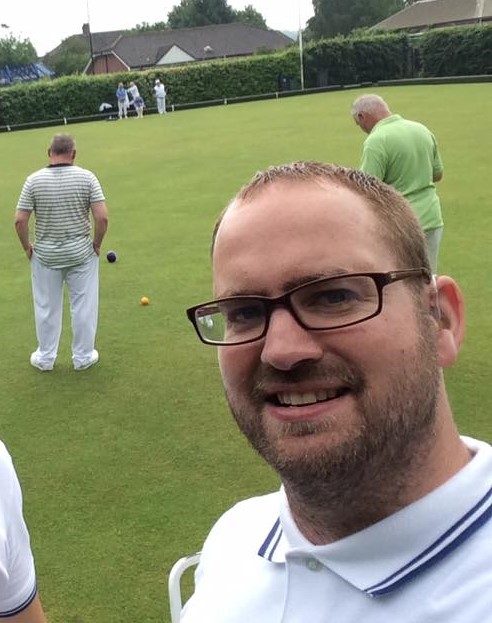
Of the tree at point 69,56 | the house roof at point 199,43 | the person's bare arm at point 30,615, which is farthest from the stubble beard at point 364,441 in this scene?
the house roof at point 199,43

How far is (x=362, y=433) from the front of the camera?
1.38 meters

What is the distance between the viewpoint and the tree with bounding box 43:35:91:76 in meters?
90.1

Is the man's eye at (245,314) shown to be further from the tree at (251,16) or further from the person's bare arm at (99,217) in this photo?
the tree at (251,16)

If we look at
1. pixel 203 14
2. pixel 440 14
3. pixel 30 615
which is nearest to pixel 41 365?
pixel 30 615

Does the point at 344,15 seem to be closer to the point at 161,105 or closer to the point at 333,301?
the point at 161,105

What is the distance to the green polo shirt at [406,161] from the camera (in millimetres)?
6555

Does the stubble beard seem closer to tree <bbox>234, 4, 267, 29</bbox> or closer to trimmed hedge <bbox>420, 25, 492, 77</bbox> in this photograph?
trimmed hedge <bbox>420, 25, 492, 77</bbox>

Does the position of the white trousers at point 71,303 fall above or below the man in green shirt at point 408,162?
below

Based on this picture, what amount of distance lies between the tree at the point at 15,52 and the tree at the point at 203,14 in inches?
847

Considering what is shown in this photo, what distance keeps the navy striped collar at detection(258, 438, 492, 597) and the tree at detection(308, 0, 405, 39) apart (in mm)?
96596

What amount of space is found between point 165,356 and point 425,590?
6535 mm

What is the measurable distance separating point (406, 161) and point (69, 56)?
310 feet

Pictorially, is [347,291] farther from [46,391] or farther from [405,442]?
[46,391]

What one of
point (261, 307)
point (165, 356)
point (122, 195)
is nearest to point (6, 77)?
point (122, 195)
